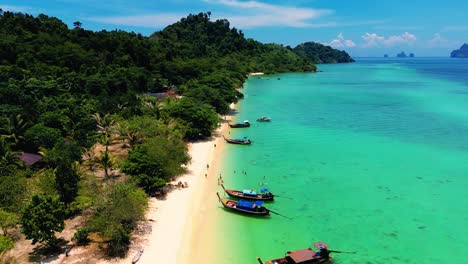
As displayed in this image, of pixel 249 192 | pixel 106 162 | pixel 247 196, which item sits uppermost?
pixel 106 162

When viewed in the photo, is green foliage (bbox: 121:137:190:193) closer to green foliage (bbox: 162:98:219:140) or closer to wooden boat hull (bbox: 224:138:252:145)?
green foliage (bbox: 162:98:219:140)

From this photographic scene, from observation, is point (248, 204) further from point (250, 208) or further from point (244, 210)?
point (244, 210)

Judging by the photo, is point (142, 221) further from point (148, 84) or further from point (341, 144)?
point (148, 84)

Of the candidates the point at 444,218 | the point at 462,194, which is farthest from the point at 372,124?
the point at 444,218

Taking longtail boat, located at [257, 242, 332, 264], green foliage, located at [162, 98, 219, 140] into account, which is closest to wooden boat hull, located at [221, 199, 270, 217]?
longtail boat, located at [257, 242, 332, 264]

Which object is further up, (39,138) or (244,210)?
(39,138)

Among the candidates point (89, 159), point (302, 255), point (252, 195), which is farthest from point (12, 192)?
point (302, 255)

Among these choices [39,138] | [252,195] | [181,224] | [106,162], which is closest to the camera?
[181,224]
